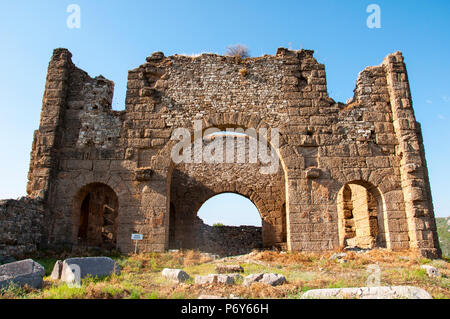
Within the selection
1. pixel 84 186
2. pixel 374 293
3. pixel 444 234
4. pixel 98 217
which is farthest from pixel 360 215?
pixel 444 234

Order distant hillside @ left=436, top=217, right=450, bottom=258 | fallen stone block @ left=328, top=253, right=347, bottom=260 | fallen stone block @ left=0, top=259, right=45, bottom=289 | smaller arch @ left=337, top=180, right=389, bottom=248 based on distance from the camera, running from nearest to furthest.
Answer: fallen stone block @ left=0, top=259, right=45, bottom=289, fallen stone block @ left=328, top=253, right=347, bottom=260, smaller arch @ left=337, top=180, right=389, bottom=248, distant hillside @ left=436, top=217, right=450, bottom=258

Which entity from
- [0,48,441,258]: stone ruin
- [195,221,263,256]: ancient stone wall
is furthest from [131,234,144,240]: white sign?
[195,221,263,256]: ancient stone wall

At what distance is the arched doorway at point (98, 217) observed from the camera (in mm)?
13234

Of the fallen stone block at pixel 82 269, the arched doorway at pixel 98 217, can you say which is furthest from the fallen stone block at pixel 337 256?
the arched doorway at pixel 98 217

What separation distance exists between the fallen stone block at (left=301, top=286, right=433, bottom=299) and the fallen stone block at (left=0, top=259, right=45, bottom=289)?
4.10m

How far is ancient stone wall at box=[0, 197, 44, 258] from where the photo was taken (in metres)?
8.76

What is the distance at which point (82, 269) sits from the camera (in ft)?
20.1

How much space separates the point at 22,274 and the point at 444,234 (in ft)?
108

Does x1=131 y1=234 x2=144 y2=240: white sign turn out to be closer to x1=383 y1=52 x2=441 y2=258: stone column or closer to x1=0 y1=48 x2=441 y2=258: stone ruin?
x1=0 y1=48 x2=441 y2=258: stone ruin

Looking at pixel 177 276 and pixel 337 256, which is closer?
pixel 177 276

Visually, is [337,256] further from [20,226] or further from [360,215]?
[20,226]
